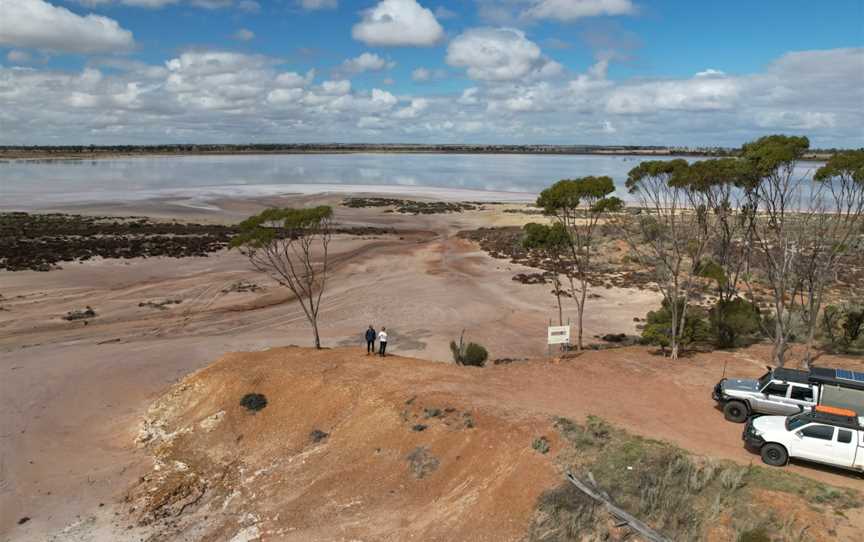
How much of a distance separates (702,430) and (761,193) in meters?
11.9

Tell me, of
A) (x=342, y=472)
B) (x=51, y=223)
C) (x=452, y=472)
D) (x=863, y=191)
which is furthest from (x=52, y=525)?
(x=51, y=223)

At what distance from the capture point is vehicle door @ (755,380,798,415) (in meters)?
16.7

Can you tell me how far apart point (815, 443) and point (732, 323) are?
573 inches

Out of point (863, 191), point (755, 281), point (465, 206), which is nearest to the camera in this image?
point (863, 191)

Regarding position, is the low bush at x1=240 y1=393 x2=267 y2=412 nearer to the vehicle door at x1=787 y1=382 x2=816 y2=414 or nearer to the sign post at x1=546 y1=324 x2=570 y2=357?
the sign post at x1=546 y1=324 x2=570 y2=357

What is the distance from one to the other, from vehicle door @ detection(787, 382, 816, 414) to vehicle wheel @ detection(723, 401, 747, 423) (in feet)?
4.07

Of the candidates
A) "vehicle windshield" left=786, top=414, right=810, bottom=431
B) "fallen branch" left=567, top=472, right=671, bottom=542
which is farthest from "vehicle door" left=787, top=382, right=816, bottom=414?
"fallen branch" left=567, top=472, right=671, bottom=542

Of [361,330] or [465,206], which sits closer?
[361,330]

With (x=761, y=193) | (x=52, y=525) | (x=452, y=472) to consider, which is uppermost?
(x=761, y=193)

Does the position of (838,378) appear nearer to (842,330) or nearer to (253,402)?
(842,330)

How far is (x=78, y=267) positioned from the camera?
50.8 metres

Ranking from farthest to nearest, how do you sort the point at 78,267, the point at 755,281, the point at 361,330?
1. the point at 78,267
2. the point at 755,281
3. the point at 361,330

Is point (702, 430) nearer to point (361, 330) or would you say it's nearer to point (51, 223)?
point (361, 330)

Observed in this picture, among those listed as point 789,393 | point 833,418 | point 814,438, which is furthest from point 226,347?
point 833,418
